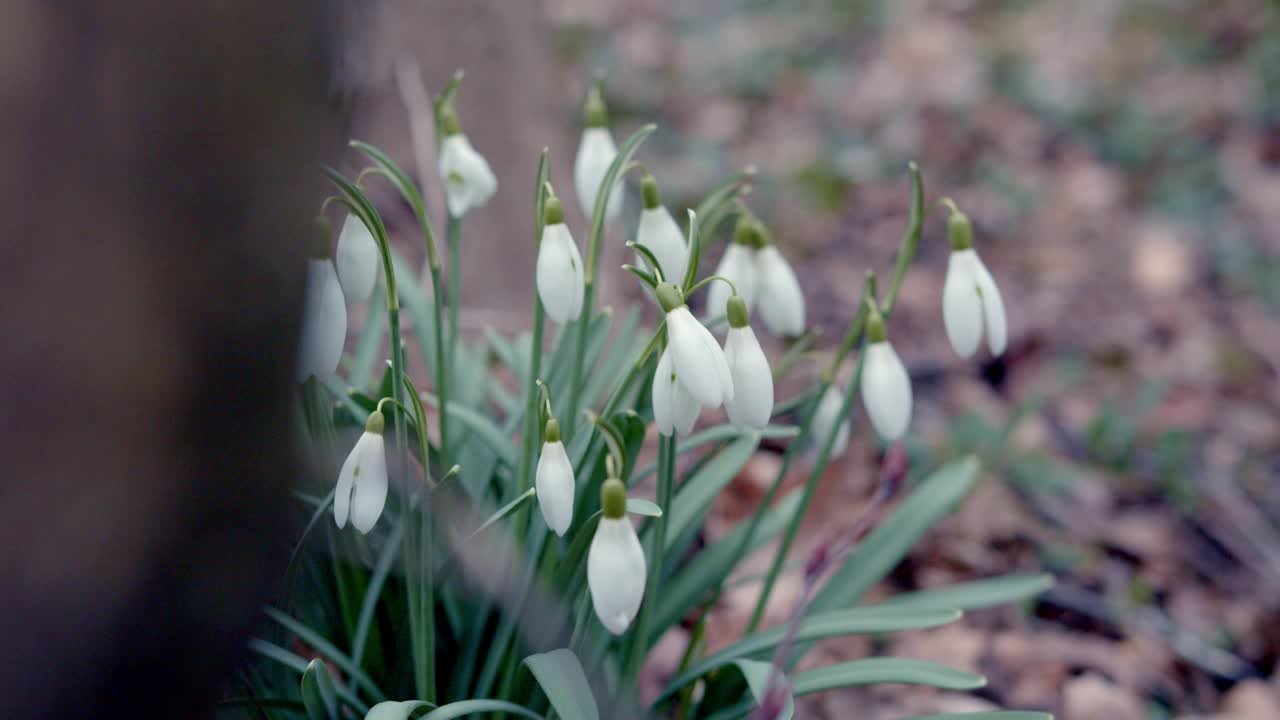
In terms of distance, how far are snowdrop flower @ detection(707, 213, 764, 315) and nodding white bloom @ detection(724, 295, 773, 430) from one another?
0.88 ft

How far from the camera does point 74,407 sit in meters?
0.90

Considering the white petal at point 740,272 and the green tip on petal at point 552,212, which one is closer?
the green tip on petal at point 552,212

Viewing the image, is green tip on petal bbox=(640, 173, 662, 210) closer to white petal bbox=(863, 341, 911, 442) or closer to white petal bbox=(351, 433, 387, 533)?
white petal bbox=(863, 341, 911, 442)

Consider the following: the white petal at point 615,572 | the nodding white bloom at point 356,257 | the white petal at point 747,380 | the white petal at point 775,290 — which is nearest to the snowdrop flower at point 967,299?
the white petal at point 775,290

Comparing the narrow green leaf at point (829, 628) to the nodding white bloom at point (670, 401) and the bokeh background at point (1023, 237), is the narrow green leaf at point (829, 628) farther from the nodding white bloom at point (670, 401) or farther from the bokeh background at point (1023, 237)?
the bokeh background at point (1023, 237)

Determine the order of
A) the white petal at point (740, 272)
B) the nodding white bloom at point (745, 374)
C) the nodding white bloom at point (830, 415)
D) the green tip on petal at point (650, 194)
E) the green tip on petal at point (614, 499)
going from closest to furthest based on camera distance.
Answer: the green tip on petal at point (614, 499) < the nodding white bloom at point (745, 374) < the green tip on petal at point (650, 194) < the white petal at point (740, 272) < the nodding white bloom at point (830, 415)

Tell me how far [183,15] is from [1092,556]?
6.99ft

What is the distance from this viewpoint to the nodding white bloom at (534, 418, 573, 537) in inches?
44.9

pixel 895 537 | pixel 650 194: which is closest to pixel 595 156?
pixel 650 194

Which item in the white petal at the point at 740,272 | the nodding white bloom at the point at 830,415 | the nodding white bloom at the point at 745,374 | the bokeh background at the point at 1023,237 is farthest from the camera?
the bokeh background at the point at 1023,237

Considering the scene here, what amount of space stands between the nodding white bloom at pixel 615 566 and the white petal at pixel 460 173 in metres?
0.59

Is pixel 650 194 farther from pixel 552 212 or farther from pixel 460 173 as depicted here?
pixel 460 173

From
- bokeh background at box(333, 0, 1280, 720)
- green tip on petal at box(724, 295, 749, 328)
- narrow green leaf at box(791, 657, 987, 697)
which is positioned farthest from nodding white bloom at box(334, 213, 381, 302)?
narrow green leaf at box(791, 657, 987, 697)

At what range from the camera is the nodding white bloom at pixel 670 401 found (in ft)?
3.81
